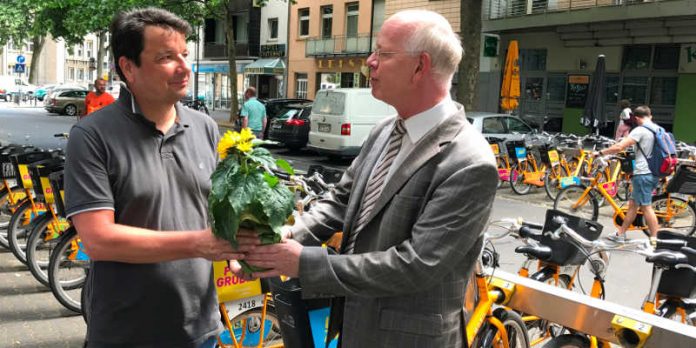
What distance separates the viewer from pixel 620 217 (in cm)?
863

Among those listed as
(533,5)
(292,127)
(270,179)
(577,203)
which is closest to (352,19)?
(533,5)

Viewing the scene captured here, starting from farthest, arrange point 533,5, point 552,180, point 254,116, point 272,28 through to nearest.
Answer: point 272,28
point 533,5
point 254,116
point 552,180

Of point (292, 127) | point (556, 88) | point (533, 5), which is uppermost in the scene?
point (533, 5)

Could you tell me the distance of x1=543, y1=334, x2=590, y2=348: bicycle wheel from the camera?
10.3 ft

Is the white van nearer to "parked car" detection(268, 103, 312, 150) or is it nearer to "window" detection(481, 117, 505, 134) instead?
"parked car" detection(268, 103, 312, 150)

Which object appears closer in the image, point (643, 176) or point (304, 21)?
point (643, 176)

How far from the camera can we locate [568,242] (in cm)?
388

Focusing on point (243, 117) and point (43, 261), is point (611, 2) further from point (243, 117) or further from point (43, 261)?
point (43, 261)

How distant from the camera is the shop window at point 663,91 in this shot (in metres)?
18.5

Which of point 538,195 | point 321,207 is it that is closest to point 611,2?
point 538,195

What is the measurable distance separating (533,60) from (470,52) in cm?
739

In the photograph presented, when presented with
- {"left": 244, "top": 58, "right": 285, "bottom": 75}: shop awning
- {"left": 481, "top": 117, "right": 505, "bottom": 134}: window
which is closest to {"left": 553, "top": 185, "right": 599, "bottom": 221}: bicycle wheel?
{"left": 481, "top": 117, "right": 505, "bottom": 134}: window

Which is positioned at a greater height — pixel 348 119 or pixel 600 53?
pixel 600 53

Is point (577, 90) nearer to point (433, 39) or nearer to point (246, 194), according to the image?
point (433, 39)
